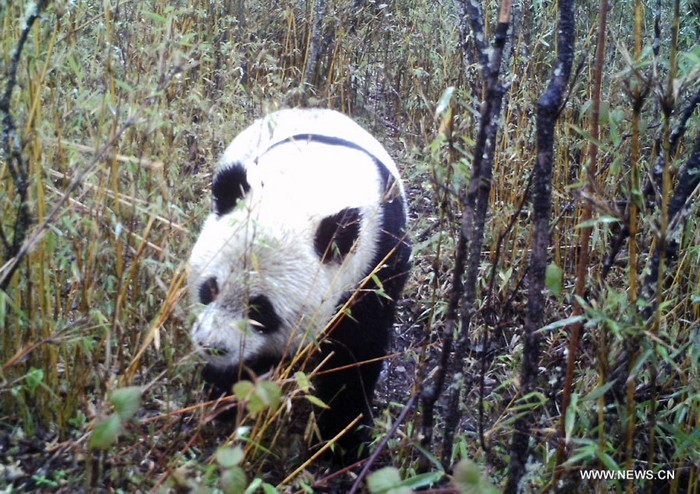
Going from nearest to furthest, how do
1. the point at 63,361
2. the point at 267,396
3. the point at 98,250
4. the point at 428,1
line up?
the point at 267,396
the point at 98,250
the point at 63,361
the point at 428,1

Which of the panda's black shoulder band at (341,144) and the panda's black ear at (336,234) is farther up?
the panda's black shoulder band at (341,144)

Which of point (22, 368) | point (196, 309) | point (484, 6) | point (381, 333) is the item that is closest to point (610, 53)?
point (484, 6)

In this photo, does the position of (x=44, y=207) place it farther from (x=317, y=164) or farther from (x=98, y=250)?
(x=317, y=164)

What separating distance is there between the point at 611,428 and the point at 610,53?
3.06m

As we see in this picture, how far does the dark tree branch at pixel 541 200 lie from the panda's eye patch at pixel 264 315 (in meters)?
0.85

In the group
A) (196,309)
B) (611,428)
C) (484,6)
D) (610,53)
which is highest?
(484,6)

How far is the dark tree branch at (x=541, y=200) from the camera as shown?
1865mm

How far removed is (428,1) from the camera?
6.38 metres

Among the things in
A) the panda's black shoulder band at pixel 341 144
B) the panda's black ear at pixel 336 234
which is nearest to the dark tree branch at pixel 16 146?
the panda's black ear at pixel 336 234

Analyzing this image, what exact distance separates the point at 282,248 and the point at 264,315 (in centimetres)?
23

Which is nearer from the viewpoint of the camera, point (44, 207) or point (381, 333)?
point (44, 207)

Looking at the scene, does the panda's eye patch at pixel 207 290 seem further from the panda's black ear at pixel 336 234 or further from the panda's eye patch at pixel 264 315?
the panda's black ear at pixel 336 234

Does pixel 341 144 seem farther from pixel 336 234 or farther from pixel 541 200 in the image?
pixel 541 200

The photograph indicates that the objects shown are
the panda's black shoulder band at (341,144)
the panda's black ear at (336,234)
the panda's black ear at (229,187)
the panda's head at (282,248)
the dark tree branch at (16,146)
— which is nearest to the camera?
the dark tree branch at (16,146)
